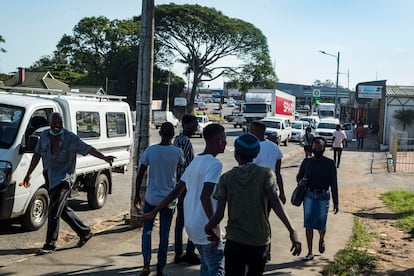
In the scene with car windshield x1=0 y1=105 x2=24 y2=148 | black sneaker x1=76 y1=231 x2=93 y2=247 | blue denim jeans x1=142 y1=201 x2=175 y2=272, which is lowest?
black sneaker x1=76 y1=231 x2=93 y2=247

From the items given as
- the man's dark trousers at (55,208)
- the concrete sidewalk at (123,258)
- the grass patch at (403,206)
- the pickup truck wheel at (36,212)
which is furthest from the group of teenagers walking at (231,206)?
the grass patch at (403,206)

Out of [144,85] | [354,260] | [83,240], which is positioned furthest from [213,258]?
[144,85]

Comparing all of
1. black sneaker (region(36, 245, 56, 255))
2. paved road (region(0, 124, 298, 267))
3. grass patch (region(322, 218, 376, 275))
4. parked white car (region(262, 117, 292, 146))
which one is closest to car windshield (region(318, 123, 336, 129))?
parked white car (region(262, 117, 292, 146))

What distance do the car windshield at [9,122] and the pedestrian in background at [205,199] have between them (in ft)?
13.4

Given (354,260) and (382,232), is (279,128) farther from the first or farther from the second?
(354,260)

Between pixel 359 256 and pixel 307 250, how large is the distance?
0.74 meters

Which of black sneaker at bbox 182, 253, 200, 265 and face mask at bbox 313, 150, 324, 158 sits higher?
face mask at bbox 313, 150, 324, 158

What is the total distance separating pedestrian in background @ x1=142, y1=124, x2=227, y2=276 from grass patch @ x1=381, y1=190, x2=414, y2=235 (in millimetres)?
6272

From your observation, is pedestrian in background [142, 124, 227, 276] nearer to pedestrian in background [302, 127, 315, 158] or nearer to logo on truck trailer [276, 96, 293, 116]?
pedestrian in background [302, 127, 315, 158]

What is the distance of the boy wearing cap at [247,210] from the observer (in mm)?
4051

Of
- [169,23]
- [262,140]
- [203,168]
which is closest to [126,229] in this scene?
[262,140]

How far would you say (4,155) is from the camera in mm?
7488

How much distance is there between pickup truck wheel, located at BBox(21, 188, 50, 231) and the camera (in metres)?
7.99

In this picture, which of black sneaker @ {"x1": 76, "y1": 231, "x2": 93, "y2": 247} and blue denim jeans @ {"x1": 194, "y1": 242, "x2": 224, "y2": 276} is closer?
blue denim jeans @ {"x1": 194, "y1": 242, "x2": 224, "y2": 276}
